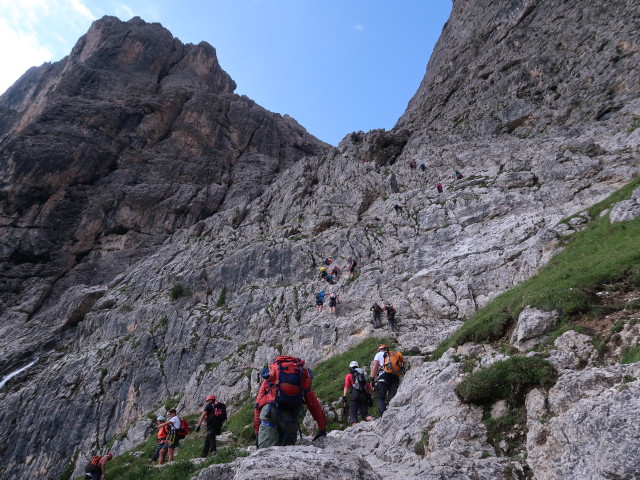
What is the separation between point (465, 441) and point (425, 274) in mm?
23080

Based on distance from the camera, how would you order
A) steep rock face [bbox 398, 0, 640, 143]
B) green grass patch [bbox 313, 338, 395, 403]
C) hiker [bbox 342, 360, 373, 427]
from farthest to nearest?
steep rock face [bbox 398, 0, 640, 143] < green grass patch [bbox 313, 338, 395, 403] < hiker [bbox 342, 360, 373, 427]

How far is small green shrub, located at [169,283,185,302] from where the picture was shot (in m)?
49.2

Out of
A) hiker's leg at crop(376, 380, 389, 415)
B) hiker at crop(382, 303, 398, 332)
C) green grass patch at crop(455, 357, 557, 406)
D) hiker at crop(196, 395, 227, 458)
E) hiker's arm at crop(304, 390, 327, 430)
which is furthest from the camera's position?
A: hiker at crop(382, 303, 398, 332)

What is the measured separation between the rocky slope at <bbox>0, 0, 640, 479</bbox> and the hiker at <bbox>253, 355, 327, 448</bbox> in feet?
5.37

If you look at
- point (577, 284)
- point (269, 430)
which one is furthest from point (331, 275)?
point (269, 430)

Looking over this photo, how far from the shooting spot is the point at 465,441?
29.2 ft

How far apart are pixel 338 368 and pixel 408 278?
11.9 m

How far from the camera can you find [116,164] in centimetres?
8850

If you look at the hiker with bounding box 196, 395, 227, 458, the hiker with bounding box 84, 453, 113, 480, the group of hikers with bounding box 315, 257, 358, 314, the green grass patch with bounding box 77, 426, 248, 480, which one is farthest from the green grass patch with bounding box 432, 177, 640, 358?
the group of hikers with bounding box 315, 257, 358, 314

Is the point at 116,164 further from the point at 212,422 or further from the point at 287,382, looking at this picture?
the point at 287,382

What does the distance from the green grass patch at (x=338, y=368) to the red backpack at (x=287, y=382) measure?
9435 mm

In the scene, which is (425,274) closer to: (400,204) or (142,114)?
(400,204)

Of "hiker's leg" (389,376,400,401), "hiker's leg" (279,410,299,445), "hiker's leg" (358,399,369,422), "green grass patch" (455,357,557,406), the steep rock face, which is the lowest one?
"hiker's leg" (358,399,369,422)

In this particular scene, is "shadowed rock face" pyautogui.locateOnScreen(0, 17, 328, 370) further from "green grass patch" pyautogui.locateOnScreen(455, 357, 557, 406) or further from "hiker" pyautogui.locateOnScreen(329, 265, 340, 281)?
"green grass patch" pyautogui.locateOnScreen(455, 357, 557, 406)
